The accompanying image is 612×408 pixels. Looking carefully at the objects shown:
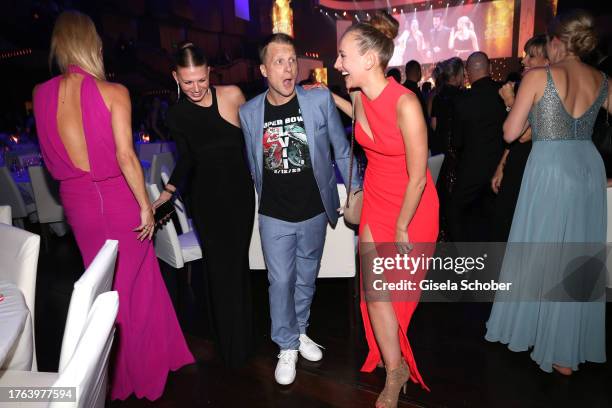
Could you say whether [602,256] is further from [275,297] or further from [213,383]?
[213,383]

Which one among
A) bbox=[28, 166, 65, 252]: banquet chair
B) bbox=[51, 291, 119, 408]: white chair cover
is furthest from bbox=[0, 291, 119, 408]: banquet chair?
bbox=[28, 166, 65, 252]: banquet chair

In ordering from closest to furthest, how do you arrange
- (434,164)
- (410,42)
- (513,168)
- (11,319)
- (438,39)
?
1. (11,319)
2. (513,168)
3. (434,164)
4. (438,39)
5. (410,42)

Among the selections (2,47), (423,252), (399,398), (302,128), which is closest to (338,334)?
(399,398)

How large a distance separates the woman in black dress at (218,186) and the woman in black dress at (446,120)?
2.21m

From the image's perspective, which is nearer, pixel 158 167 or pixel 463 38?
pixel 158 167

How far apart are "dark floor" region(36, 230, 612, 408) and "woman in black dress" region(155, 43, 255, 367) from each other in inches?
8.8

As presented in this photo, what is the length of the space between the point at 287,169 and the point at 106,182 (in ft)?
2.82

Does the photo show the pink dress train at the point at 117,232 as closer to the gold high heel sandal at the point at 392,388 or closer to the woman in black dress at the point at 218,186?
the woman in black dress at the point at 218,186

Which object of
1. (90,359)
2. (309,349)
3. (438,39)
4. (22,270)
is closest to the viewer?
(90,359)

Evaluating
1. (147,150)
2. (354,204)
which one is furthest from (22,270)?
(147,150)

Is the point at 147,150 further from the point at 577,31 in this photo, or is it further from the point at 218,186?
the point at 577,31

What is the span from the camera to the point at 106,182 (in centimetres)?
204

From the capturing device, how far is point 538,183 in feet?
7.20

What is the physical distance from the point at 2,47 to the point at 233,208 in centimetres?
1039
